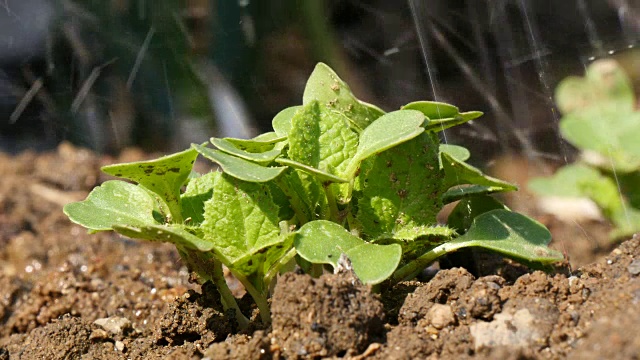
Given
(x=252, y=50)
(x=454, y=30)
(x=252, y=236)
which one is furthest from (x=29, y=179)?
(x=252, y=236)

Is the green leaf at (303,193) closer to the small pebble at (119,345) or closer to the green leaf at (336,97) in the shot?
the green leaf at (336,97)

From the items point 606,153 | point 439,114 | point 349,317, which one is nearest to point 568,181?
point 606,153

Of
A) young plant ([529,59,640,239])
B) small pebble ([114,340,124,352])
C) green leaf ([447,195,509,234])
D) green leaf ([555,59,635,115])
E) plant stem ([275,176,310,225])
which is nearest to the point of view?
plant stem ([275,176,310,225])

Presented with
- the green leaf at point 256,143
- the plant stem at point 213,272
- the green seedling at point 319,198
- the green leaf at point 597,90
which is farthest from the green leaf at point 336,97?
the green leaf at point 597,90

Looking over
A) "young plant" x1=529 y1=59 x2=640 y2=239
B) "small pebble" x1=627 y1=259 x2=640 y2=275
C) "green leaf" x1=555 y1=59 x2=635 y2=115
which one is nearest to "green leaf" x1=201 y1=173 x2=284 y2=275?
"small pebble" x1=627 y1=259 x2=640 y2=275

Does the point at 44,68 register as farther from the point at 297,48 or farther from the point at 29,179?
the point at 297,48

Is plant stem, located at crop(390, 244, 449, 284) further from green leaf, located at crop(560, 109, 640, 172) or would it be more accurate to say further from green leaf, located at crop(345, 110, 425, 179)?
green leaf, located at crop(560, 109, 640, 172)

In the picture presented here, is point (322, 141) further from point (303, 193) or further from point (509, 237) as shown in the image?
point (509, 237)

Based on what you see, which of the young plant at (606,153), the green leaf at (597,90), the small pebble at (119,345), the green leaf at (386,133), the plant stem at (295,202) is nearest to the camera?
the green leaf at (386,133)
